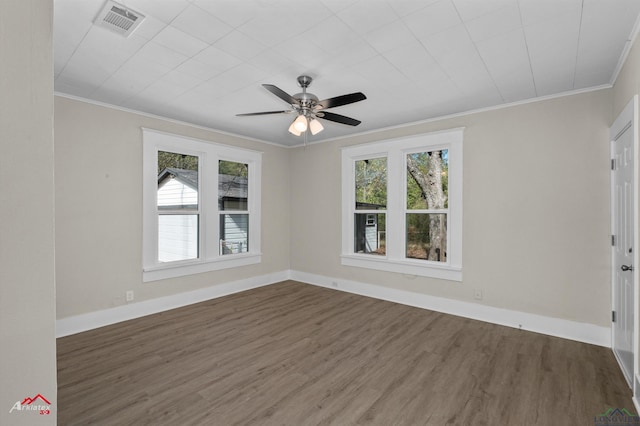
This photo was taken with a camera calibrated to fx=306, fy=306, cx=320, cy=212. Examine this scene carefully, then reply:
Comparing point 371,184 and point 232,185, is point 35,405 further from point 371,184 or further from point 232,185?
point 371,184

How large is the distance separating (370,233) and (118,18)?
13.8 ft

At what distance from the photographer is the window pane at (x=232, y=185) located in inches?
204

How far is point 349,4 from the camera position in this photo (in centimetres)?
197

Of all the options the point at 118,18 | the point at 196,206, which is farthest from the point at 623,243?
the point at 196,206

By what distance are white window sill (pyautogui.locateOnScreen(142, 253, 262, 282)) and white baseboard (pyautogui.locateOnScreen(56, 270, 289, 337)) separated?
0.29 m

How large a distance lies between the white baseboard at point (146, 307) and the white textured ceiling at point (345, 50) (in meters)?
2.60

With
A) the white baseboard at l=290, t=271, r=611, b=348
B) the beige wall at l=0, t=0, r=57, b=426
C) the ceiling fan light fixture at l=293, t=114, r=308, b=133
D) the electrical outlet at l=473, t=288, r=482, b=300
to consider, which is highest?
the ceiling fan light fixture at l=293, t=114, r=308, b=133

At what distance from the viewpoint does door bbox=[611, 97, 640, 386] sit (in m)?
2.52

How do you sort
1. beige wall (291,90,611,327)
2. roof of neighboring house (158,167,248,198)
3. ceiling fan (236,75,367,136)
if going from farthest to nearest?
roof of neighboring house (158,167,248,198), beige wall (291,90,611,327), ceiling fan (236,75,367,136)

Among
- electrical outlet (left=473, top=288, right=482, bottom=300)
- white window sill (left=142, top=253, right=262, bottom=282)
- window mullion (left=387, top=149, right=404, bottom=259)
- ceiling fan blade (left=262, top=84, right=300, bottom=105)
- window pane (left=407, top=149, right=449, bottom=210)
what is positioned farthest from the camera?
window mullion (left=387, top=149, right=404, bottom=259)

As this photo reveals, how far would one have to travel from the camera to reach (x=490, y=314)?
391 centimetres

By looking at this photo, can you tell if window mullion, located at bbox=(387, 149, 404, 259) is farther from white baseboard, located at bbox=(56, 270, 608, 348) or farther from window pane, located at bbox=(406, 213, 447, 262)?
white baseboard, located at bbox=(56, 270, 608, 348)

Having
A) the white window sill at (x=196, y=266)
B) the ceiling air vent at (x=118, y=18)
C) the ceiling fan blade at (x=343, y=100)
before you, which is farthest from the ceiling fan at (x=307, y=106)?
the white window sill at (x=196, y=266)

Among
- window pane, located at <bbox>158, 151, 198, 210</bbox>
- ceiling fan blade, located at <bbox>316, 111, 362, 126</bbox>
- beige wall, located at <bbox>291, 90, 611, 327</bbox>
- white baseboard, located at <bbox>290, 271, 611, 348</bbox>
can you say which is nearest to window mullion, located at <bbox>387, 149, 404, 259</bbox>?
beige wall, located at <bbox>291, 90, 611, 327</bbox>
